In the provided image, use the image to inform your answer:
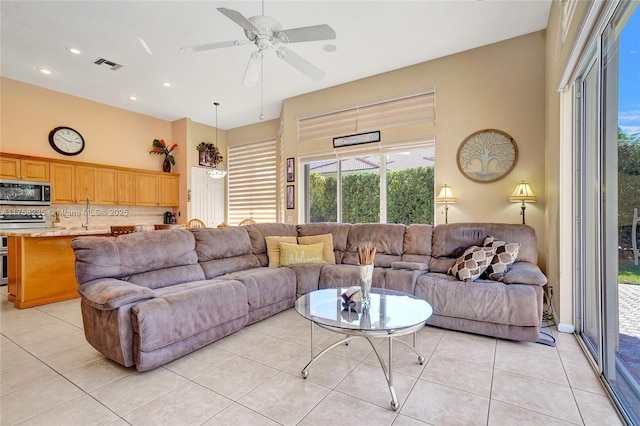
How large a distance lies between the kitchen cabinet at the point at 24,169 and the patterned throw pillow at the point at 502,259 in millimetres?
6691

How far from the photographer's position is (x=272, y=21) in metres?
2.46

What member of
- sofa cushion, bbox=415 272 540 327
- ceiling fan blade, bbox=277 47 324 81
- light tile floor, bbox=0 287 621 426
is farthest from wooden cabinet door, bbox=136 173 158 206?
sofa cushion, bbox=415 272 540 327

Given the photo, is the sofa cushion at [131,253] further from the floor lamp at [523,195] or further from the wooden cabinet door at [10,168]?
the floor lamp at [523,195]

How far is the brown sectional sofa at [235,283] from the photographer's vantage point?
7.13ft

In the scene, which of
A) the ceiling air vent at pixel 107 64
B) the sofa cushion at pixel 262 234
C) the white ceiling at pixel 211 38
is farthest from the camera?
the ceiling air vent at pixel 107 64

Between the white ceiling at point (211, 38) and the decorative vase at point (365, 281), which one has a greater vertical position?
the white ceiling at point (211, 38)

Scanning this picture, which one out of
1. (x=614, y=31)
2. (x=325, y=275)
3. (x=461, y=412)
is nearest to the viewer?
(x=461, y=412)

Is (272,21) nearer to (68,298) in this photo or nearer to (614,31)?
(614,31)

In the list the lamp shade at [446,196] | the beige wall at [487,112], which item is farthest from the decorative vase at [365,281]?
the beige wall at [487,112]

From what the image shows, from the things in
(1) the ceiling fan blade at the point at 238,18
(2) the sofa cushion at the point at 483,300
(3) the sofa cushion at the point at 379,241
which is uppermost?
(1) the ceiling fan blade at the point at 238,18

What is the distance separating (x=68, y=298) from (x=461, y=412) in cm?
471

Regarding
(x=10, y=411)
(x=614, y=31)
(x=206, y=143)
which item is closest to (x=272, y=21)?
(x=614, y=31)

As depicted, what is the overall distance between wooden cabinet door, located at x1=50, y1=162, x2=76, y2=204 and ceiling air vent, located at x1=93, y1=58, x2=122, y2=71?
1.99 metres

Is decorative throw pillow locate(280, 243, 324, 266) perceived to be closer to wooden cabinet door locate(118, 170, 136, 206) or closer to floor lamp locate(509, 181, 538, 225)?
floor lamp locate(509, 181, 538, 225)
